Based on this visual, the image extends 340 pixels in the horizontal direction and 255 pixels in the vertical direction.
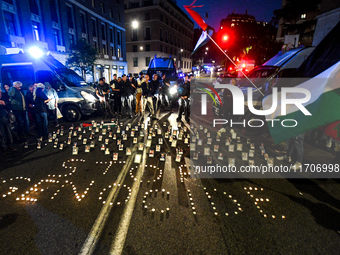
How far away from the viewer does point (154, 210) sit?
328 centimetres

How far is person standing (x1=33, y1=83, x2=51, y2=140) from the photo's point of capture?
6677 mm

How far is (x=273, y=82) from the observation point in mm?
8102

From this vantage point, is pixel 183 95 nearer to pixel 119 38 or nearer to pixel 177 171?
pixel 177 171

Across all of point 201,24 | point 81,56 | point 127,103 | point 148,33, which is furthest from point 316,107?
point 148,33

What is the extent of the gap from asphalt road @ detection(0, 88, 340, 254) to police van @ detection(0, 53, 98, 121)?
4432 mm

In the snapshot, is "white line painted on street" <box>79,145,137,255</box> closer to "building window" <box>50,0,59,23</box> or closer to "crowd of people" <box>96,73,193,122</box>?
"crowd of people" <box>96,73,193,122</box>

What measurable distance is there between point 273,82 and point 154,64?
9328 millimetres

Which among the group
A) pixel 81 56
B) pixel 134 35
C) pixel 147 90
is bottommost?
pixel 147 90

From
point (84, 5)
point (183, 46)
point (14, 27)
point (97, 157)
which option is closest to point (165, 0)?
point (183, 46)

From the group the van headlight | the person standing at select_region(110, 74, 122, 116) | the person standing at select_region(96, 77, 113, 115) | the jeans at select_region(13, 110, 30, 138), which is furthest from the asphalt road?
the person standing at select_region(110, 74, 122, 116)

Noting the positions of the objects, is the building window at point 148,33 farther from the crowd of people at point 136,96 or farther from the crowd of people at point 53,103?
the crowd of people at point 136,96

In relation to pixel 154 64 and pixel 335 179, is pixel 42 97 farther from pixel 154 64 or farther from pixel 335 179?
pixel 154 64

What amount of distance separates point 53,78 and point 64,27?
23.0 metres

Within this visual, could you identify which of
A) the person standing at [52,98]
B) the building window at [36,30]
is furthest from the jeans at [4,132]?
the building window at [36,30]
